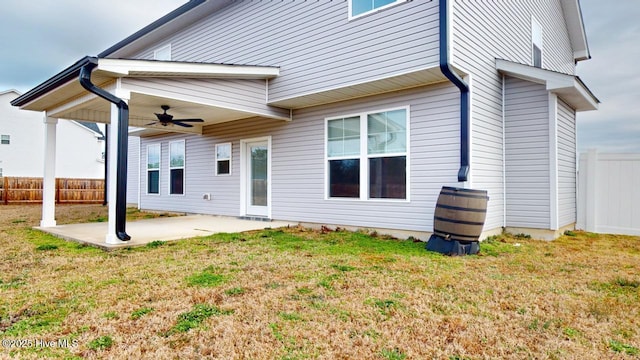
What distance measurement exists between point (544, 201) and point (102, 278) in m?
6.81

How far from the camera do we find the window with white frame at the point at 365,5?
608 centimetres

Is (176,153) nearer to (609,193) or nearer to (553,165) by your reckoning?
(553,165)

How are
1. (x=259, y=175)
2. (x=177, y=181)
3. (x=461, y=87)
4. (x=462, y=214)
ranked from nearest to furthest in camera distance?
1. (x=462, y=214)
2. (x=461, y=87)
3. (x=259, y=175)
4. (x=177, y=181)

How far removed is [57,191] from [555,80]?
19744mm

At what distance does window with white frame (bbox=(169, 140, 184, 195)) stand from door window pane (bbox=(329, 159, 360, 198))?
5535 mm

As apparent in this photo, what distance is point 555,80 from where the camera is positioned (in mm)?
6098

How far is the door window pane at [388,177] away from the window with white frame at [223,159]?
169 inches

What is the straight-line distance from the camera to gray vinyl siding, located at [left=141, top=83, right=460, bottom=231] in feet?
19.7

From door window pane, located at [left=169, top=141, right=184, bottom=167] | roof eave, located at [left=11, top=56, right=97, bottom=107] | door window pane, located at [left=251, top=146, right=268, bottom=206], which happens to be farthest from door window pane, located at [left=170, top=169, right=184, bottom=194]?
roof eave, located at [left=11, top=56, right=97, bottom=107]

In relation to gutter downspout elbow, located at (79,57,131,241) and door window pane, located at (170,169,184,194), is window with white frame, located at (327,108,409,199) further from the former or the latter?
door window pane, located at (170,169,184,194)

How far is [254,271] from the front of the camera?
13.8 ft

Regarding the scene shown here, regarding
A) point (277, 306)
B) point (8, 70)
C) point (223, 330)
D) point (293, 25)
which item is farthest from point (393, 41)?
point (8, 70)

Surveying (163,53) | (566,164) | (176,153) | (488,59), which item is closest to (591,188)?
(566,164)

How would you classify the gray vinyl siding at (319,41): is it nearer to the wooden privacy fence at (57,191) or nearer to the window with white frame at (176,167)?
the window with white frame at (176,167)
